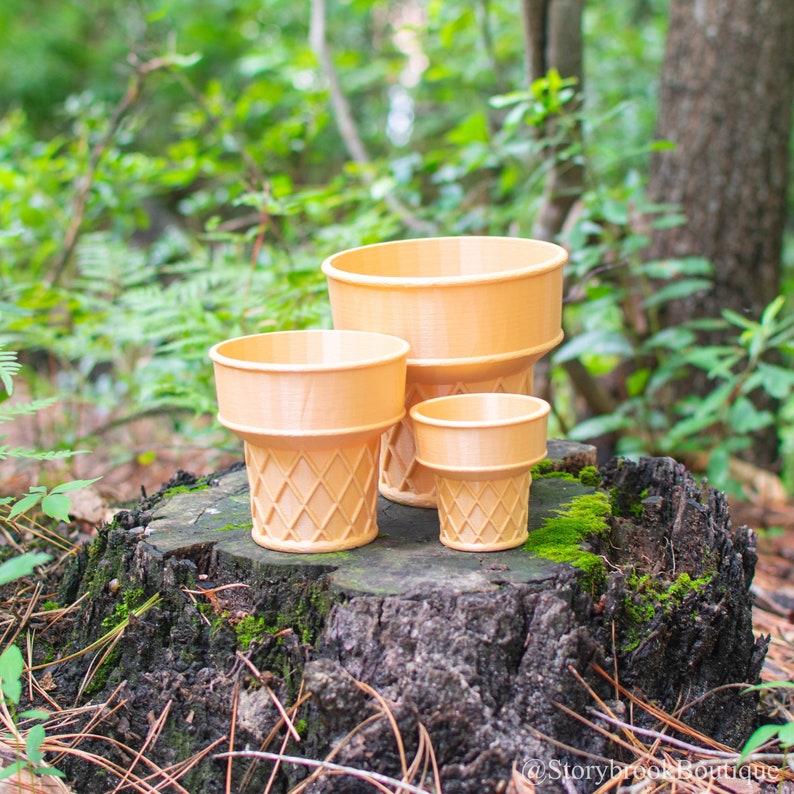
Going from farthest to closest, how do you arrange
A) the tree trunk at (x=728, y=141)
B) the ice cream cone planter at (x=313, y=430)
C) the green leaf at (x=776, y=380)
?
the tree trunk at (x=728, y=141) < the green leaf at (x=776, y=380) < the ice cream cone planter at (x=313, y=430)

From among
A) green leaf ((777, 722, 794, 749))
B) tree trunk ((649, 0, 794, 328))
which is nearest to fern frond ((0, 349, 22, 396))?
green leaf ((777, 722, 794, 749))

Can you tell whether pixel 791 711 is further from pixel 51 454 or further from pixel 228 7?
pixel 228 7

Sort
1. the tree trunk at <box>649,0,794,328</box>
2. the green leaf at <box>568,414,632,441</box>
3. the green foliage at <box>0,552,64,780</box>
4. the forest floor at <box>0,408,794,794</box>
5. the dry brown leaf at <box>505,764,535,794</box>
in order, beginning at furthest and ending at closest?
the tree trunk at <box>649,0,794,328</box> < the green leaf at <box>568,414,632,441</box> < the forest floor at <box>0,408,794,794</box> < the dry brown leaf at <box>505,764,535,794</box> < the green foliage at <box>0,552,64,780</box>

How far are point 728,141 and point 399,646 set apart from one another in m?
3.23

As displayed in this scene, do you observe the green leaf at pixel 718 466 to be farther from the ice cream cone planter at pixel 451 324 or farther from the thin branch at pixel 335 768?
the thin branch at pixel 335 768

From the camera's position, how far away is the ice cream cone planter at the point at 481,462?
74.0 inches

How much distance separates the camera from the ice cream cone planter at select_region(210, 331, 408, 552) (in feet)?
6.01

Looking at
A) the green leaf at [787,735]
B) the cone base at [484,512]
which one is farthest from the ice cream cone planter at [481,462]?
the green leaf at [787,735]

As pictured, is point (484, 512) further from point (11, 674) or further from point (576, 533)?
point (11, 674)

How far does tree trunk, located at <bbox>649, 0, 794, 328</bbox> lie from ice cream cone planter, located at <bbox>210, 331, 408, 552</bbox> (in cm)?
260

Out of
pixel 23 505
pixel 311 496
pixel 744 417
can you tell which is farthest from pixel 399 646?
pixel 744 417

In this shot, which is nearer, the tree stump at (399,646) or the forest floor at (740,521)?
the tree stump at (399,646)

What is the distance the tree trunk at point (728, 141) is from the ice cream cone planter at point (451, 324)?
211 cm

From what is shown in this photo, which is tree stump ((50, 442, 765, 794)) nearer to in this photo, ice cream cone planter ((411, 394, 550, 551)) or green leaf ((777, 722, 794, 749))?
ice cream cone planter ((411, 394, 550, 551))
